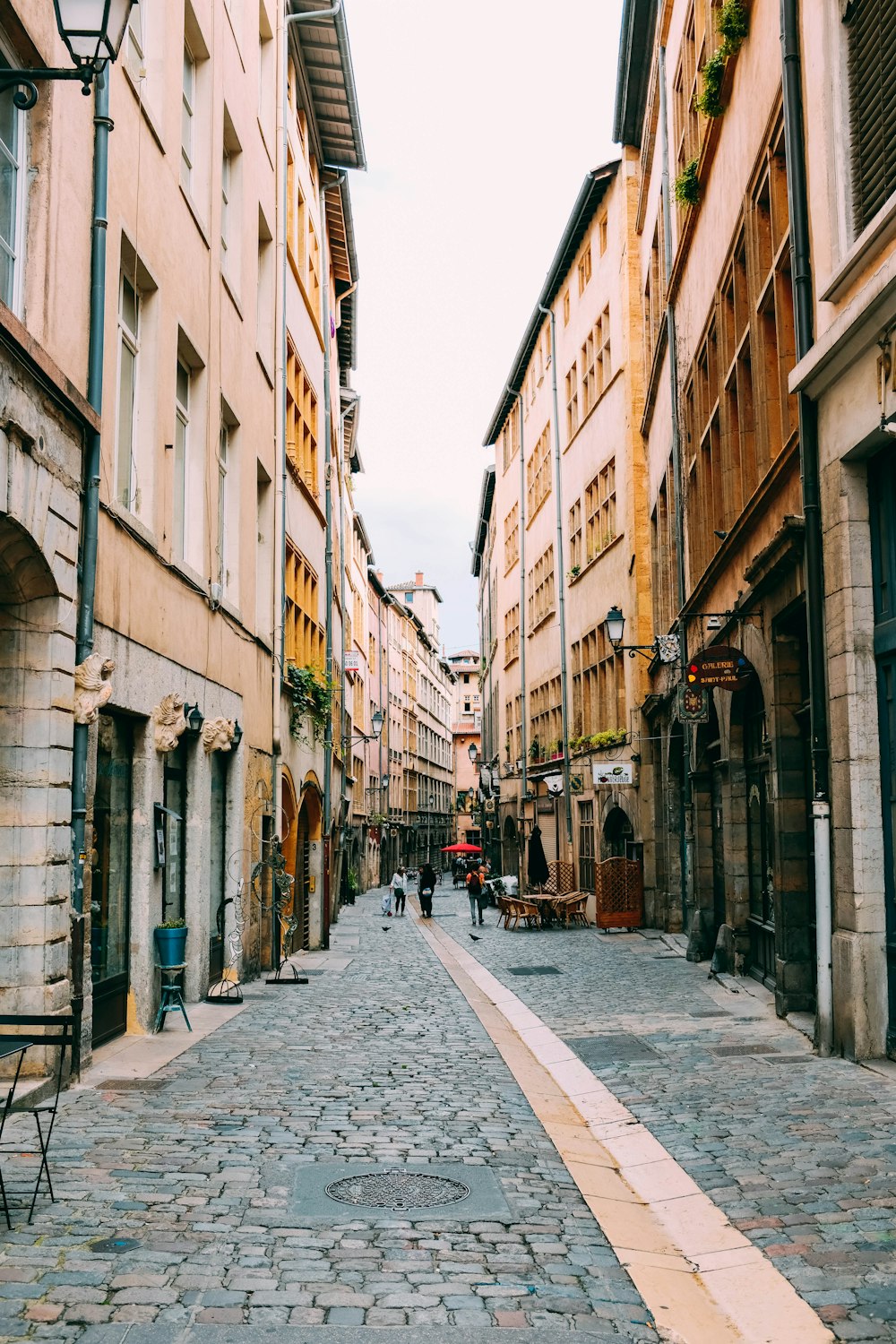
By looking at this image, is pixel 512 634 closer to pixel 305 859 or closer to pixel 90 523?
pixel 305 859

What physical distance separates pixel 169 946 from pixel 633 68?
22.3 m

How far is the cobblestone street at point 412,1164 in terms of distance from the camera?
15.2ft

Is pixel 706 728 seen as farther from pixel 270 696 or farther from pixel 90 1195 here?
pixel 90 1195

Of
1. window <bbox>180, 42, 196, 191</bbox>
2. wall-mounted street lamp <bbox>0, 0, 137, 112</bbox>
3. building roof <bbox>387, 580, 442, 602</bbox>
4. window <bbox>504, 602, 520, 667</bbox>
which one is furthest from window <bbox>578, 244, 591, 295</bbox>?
building roof <bbox>387, 580, 442, 602</bbox>

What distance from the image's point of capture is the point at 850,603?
374 inches

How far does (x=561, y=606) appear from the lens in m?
36.7

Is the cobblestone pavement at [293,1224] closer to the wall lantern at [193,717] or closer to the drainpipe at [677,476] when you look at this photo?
the wall lantern at [193,717]

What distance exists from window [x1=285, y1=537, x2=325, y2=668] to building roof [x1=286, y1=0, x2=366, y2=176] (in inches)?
357

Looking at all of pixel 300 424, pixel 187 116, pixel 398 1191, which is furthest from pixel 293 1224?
pixel 300 424

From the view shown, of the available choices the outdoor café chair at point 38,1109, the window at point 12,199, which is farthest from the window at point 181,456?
the outdoor café chair at point 38,1109

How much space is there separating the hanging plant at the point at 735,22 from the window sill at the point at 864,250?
5.36m

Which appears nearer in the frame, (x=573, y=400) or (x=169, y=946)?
(x=169, y=946)

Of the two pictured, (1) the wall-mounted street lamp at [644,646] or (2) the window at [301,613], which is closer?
(1) the wall-mounted street lamp at [644,646]

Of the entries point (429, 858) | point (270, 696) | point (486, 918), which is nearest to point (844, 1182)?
point (270, 696)
